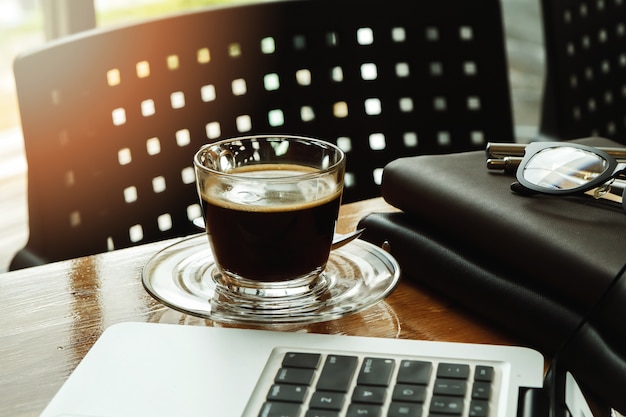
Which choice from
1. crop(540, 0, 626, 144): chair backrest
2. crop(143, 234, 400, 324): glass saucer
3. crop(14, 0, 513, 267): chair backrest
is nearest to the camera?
crop(143, 234, 400, 324): glass saucer

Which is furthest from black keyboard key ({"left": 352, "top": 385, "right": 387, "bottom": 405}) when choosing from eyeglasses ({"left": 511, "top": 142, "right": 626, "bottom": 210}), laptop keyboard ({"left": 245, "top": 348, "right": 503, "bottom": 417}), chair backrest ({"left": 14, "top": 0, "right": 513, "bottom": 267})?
chair backrest ({"left": 14, "top": 0, "right": 513, "bottom": 267})

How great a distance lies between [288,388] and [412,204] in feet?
0.79

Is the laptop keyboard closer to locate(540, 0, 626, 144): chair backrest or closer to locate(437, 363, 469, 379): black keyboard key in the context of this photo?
locate(437, 363, 469, 379): black keyboard key

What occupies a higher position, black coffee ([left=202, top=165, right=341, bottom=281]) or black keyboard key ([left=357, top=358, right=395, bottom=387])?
black coffee ([left=202, top=165, right=341, bottom=281])

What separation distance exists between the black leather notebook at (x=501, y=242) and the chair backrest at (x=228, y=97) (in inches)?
13.1

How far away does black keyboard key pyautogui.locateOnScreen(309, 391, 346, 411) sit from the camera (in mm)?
459

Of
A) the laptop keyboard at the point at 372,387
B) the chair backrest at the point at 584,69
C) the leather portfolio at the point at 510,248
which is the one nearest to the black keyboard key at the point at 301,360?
the laptop keyboard at the point at 372,387

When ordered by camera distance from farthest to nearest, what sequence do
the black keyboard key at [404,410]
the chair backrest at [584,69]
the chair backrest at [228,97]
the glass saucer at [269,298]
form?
the chair backrest at [584,69], the chair backrest at [228,97], the glass saucer at [269,298], the black keyboard key at [404,410]

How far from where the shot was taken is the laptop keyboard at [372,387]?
0.46 m

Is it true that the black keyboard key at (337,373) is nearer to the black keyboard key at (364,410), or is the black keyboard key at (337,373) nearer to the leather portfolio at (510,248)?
the black keyboard key at (364,410)

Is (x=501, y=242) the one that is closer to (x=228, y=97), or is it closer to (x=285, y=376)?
(x=285, y=376)

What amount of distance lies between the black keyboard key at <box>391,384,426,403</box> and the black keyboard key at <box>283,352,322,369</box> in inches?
2.1

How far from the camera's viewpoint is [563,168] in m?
0.67

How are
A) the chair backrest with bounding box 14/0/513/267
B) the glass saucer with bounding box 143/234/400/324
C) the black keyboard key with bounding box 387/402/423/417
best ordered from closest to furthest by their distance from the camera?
1. the black keyboard key with bounding box 387/402/423/417
2. the glass saucer with bounding box 143/234/400/324
3. the chair backrest with bounding box 14/0/513/267
